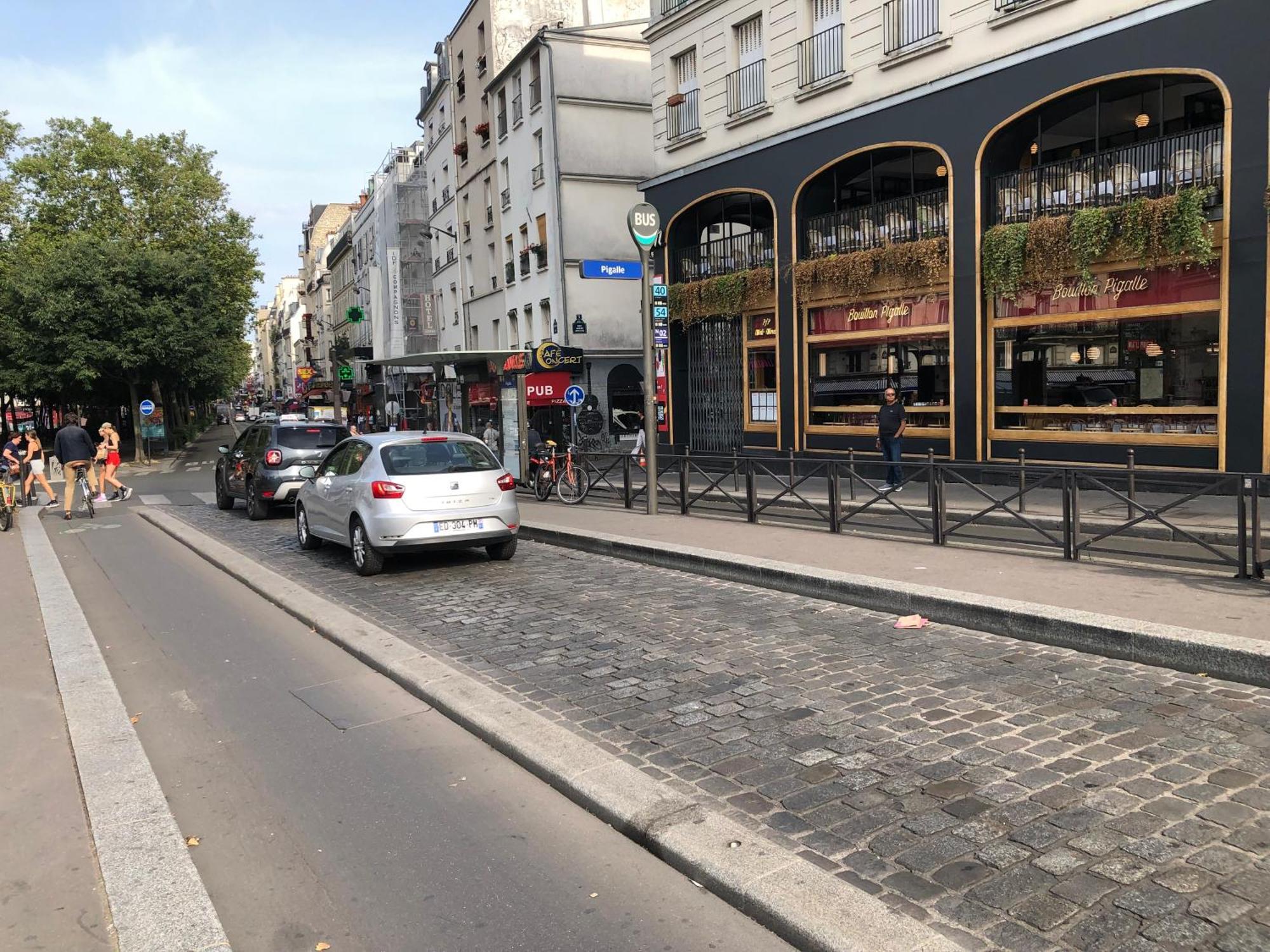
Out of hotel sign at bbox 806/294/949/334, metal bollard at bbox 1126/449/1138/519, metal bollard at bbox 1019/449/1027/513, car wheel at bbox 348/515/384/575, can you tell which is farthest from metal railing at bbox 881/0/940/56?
car wheel at bbox 348/515/384/575

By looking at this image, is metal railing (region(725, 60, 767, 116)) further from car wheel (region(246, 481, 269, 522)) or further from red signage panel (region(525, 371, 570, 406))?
car wheel (region(246, 481, 269, 522))

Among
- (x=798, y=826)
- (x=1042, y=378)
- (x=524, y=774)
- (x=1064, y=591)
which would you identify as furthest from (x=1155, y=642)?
(x=1042, y=378)

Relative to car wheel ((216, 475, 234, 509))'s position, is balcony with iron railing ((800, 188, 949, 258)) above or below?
above

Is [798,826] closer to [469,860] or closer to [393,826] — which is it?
[469,860]

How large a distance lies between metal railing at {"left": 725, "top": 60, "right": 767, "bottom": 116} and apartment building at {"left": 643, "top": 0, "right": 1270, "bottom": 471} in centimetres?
5

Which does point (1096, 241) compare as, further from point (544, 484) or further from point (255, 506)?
point (255, 506)

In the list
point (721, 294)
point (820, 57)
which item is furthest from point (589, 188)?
point (820, 57)

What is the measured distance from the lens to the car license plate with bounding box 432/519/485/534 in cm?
1002

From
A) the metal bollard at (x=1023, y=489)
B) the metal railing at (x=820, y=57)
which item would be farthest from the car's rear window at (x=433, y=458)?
the metal railing at (x=820, y=57)

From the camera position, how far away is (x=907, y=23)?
16.4 m

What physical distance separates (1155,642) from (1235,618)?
96cm

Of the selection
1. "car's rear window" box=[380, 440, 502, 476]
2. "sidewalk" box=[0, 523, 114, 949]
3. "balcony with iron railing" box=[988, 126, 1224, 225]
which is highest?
"balcony with iron railing" box=[988, 126, 1224, 225]

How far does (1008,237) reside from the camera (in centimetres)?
1458

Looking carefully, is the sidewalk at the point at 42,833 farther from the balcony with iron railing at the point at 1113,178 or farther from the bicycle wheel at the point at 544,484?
the balcony with iron railing at the point at 1113,178
